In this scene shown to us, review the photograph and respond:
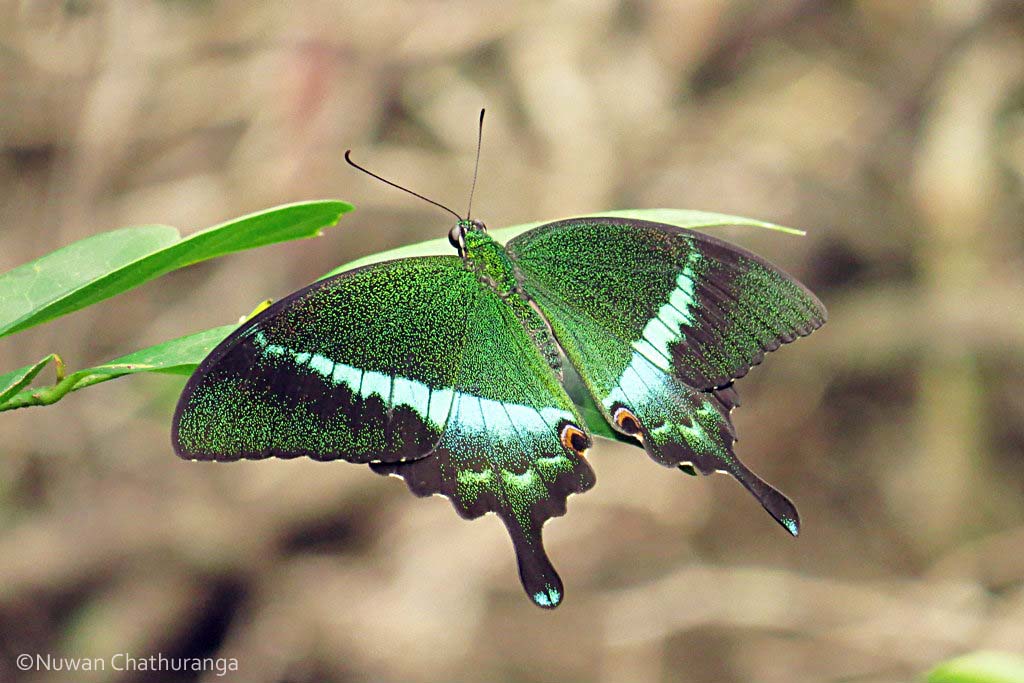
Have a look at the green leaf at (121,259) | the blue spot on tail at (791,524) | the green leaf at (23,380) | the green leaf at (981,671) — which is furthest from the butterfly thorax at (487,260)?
the green leaf at (981,671)

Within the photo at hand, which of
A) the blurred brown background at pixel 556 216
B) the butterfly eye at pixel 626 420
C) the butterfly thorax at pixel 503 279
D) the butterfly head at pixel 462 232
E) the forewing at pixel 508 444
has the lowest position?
the blurred brown background at pixel 556 216

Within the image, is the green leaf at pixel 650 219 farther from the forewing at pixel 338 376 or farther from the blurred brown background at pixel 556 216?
the blurred brown background at pixel 556 216

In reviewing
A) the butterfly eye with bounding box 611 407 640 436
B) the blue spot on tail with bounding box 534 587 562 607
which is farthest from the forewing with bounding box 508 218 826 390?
the blue spot on tail with bounding box 534 587 562 607

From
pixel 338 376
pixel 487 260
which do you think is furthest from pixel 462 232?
pixel 338 376

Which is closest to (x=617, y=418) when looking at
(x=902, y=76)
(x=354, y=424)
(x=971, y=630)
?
(x=354, y=424)

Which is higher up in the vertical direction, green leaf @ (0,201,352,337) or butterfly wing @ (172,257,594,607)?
green leaf @ (0,201,352,337)

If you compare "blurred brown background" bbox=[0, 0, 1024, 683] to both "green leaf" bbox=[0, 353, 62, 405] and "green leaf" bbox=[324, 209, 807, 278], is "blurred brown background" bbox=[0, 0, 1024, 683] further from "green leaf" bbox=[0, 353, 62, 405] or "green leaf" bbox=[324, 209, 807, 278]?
"green leaf" bbox=[0, 353, 62, 405]
